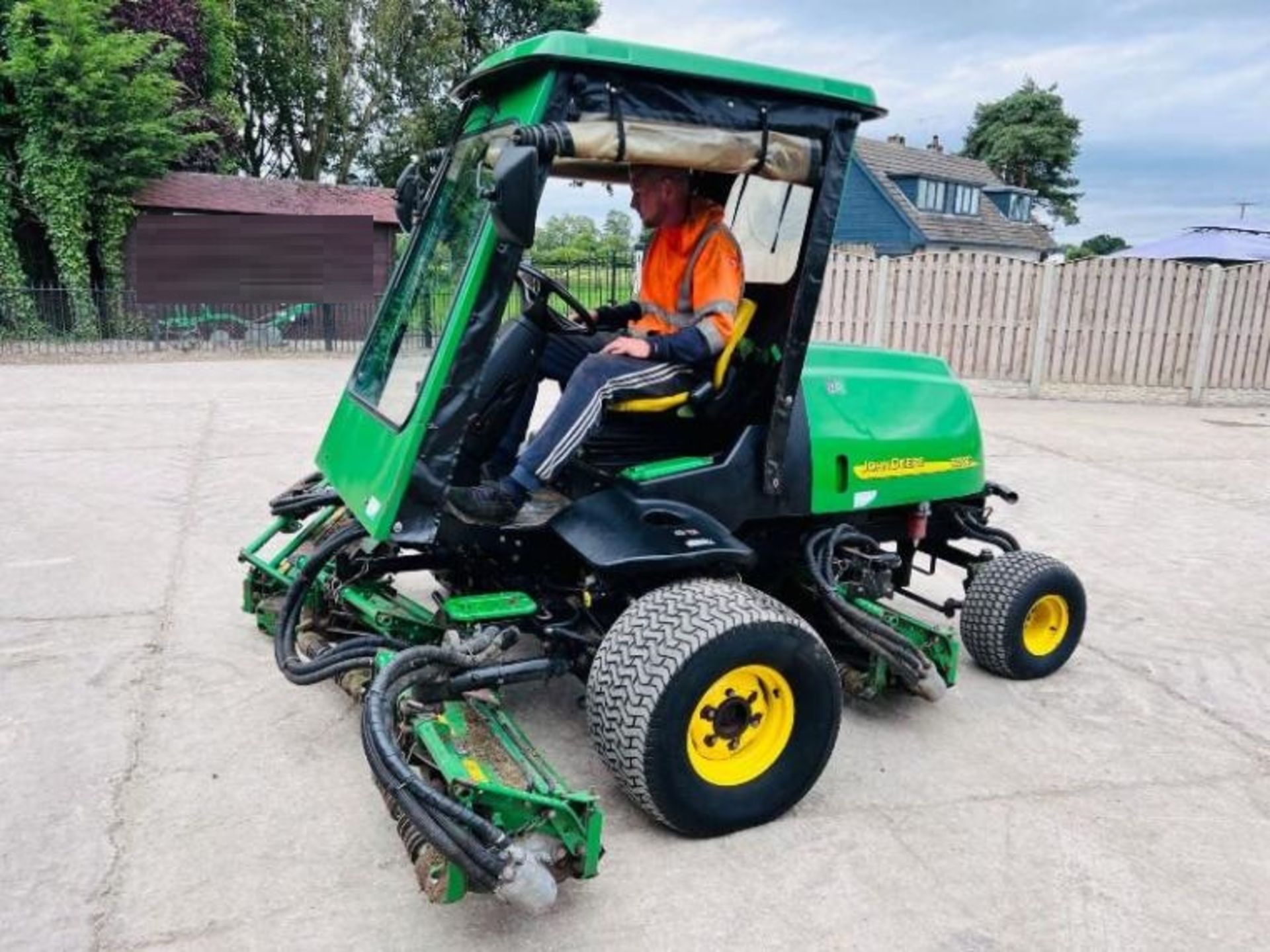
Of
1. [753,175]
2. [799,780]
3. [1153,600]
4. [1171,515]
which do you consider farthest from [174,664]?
[1171,515]

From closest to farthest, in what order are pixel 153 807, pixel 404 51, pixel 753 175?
pixel 153 807, pixel 753 175, pixel 404 51

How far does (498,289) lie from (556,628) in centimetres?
114

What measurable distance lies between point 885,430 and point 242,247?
18367 mm

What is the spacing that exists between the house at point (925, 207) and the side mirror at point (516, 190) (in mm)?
32379

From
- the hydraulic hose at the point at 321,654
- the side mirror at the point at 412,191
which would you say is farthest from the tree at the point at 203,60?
the hydraulic hose at the point at 321,654

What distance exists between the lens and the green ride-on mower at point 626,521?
298cm

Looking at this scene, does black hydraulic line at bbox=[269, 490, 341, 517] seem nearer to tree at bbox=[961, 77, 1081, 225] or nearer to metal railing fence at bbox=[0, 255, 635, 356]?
metal railing fence at bbox=[0, 255, 635, 356]

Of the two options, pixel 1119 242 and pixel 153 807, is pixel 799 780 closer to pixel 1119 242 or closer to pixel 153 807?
pixel 153 807

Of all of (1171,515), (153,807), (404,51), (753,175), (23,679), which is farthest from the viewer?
(404,51)

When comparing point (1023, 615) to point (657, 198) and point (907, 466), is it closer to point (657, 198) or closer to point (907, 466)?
point (907, 466)

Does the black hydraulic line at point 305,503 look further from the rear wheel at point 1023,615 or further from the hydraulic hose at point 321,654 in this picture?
the rear wheel at point 1023,615

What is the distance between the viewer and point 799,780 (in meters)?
3.35

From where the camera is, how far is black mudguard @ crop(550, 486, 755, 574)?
3393 mm

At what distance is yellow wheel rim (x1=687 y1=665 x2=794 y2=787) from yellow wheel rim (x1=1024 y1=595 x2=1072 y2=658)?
70.4 inches
